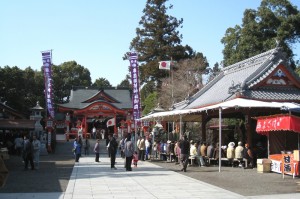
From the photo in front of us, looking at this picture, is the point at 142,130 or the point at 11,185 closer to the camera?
the point at 11,185

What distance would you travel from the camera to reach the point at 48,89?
30.4 metres

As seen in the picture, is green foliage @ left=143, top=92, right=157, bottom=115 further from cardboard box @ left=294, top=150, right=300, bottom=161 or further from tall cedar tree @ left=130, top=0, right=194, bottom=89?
cardboard box @ left=294, top=150, right=300, bottom=161

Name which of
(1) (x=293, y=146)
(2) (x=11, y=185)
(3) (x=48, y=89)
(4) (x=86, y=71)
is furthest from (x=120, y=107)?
(2) (x=11, y=185)

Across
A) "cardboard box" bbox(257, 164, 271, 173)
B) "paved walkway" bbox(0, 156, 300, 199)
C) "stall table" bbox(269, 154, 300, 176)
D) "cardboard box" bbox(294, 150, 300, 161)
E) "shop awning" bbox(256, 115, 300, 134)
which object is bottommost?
"paved walkway" bbox(0, 156, 300, 199)

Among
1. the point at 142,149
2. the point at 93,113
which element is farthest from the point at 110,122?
the point at 142,149

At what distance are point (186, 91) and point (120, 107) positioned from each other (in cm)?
1347

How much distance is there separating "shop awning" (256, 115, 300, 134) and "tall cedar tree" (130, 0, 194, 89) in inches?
1383

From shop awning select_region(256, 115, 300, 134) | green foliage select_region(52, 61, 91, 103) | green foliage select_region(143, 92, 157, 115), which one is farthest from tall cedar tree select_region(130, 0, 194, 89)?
shop awning select_region(256, 115, 300, 134)

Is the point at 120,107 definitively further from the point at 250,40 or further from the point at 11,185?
the point at 11,185

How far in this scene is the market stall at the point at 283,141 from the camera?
15.0 meters

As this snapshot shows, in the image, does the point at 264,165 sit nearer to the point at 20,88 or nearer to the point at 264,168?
the point at 264,168

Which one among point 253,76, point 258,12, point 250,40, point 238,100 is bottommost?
point 238,100

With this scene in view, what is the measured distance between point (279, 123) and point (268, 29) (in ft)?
64.8

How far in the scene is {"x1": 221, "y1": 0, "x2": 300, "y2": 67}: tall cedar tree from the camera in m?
33.1
